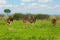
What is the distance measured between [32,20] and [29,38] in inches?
523

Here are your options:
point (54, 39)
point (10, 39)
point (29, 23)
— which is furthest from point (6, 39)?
point (29, 23)

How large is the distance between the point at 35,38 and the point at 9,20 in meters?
13.4

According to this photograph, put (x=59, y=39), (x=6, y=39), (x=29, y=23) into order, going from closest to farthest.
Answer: (x=6, y=39) → (x=59, y=39) → (x=29, y=23)

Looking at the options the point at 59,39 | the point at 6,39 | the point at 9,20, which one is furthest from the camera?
the point at 9,20

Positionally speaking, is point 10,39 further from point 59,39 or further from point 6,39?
point 59,39

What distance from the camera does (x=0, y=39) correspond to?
51.2 feet

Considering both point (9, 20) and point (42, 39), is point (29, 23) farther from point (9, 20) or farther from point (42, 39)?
point (42, 39)

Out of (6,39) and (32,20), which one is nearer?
(6,39)

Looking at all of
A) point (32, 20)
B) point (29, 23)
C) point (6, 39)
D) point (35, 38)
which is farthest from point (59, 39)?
point (29, 23)

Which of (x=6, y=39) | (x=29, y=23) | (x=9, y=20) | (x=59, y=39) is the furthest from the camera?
(x=29, y=23)

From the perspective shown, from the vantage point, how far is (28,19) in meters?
29.6

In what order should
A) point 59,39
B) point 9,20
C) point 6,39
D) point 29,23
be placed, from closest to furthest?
point 6,39 → point 59,39 → point 9,20 → point 29,23

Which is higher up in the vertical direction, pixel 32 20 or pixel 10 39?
pixel 10 39

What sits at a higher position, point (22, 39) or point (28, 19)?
point (22, 39)
